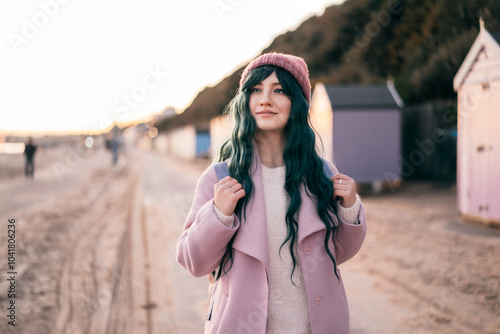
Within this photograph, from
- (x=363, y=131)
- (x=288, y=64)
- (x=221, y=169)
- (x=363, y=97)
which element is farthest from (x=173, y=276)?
(x=363, y=97)

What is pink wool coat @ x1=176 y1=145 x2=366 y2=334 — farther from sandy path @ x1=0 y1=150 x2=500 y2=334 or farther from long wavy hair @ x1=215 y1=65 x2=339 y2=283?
sandy path @ x1=0 y1=150 x2=500 y2=334

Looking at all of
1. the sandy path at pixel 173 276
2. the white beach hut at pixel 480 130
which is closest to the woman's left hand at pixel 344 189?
the sandy path at pixel 173 276

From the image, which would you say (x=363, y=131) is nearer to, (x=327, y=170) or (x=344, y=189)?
(x=327, y=170)

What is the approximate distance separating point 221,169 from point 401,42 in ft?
81.5

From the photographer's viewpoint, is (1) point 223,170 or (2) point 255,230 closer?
(2) point 255,230

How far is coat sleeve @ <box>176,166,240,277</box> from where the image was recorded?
1.50 meters

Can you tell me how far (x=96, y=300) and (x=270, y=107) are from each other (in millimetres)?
3814

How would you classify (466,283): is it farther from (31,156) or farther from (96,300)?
(31,156)

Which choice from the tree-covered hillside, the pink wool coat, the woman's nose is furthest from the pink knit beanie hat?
the tree-covered hillside

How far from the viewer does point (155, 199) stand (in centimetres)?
1242

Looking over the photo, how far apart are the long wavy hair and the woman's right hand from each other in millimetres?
79

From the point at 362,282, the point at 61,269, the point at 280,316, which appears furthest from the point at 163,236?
the point at 280,316

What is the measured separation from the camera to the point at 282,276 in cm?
162

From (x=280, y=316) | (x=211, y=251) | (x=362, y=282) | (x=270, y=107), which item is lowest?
(x=362, y=282)
